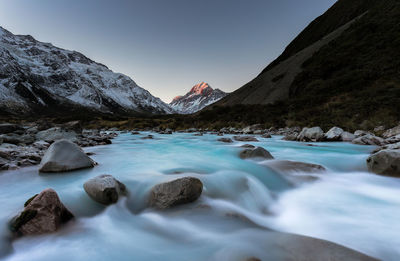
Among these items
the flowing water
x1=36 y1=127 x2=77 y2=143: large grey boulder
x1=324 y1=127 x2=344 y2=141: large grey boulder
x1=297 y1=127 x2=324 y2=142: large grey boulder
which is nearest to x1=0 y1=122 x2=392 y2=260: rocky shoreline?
the flowing water

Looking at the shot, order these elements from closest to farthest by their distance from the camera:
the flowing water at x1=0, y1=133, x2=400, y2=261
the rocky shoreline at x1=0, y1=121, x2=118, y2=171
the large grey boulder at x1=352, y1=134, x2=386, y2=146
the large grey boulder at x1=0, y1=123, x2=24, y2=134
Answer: the flowing water at x1=0, y1=133, x2=400, y2=261
the rocky shoreline at x1=0, y1=121, x2=118, y2=171
the large grey boulder at x1=352, y1=134, x2=386, y2=146
the large grey boulder at x1=0, y1=123, x2=24, y2=134

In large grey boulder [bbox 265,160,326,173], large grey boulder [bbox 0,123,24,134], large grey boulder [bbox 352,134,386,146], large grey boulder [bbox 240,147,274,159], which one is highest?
large grey boulder [bbox 0,123,24,134]

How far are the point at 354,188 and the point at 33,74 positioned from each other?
263933 millimetres

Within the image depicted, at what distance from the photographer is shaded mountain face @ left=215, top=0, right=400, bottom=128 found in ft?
49.0

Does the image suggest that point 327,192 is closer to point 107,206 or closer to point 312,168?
point 312,168

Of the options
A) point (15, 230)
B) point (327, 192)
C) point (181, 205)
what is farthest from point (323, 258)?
point (15, 230)

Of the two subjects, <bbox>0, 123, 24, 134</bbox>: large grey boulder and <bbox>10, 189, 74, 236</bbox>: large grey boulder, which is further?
<bbox>0, 123, 24, 134</bbox>: large grey boulder

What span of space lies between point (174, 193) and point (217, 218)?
86 centimetres

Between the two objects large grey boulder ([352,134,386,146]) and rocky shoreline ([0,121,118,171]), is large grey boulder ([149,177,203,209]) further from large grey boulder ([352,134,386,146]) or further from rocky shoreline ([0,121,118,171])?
large grey boulder ([352,134,386,146])

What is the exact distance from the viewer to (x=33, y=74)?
191750 millimetres

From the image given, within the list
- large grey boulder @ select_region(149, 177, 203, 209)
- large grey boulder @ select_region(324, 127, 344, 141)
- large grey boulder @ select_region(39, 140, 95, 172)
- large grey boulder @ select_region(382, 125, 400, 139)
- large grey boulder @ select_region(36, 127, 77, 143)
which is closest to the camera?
large grey boulder @ select_region(149, 177, 203, 209)

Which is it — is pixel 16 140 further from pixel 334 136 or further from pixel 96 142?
pixel 334 136

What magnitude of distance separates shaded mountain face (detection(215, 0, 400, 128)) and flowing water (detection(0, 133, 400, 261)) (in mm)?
12002

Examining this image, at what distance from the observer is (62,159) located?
5.37m
